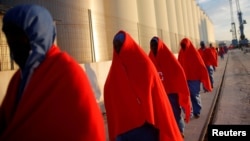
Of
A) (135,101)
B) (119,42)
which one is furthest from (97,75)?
(135,101)

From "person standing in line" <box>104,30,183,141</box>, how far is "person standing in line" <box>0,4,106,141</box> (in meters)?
1.35

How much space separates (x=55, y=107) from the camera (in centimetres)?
180

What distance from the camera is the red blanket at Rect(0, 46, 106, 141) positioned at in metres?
1.75

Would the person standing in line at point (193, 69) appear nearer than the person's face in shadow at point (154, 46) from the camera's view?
No

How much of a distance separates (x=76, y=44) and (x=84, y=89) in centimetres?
702

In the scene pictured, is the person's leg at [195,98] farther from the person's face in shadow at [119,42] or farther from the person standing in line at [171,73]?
the person's face in shadow at [119,42]

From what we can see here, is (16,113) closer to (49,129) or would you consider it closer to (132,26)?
(49,129)

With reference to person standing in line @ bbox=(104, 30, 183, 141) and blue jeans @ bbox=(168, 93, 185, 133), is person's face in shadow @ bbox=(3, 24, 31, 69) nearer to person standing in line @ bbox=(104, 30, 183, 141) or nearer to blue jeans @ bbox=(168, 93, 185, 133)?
person standing in line @ bbox=(104, 30, 183, 141)

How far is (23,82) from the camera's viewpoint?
1900 mm

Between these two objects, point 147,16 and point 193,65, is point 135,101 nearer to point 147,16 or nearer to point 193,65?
point 193,65

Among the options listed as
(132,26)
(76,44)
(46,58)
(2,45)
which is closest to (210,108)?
(76,44)

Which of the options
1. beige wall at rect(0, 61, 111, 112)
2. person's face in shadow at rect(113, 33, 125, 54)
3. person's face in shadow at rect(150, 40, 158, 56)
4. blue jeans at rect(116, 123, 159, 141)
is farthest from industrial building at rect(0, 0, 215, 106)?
blue jeans at rect(116, 123, 159, 141)

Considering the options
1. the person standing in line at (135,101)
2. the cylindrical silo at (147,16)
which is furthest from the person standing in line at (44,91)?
the cylindrical silo at (147,16)

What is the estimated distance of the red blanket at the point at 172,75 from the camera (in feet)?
16.8
